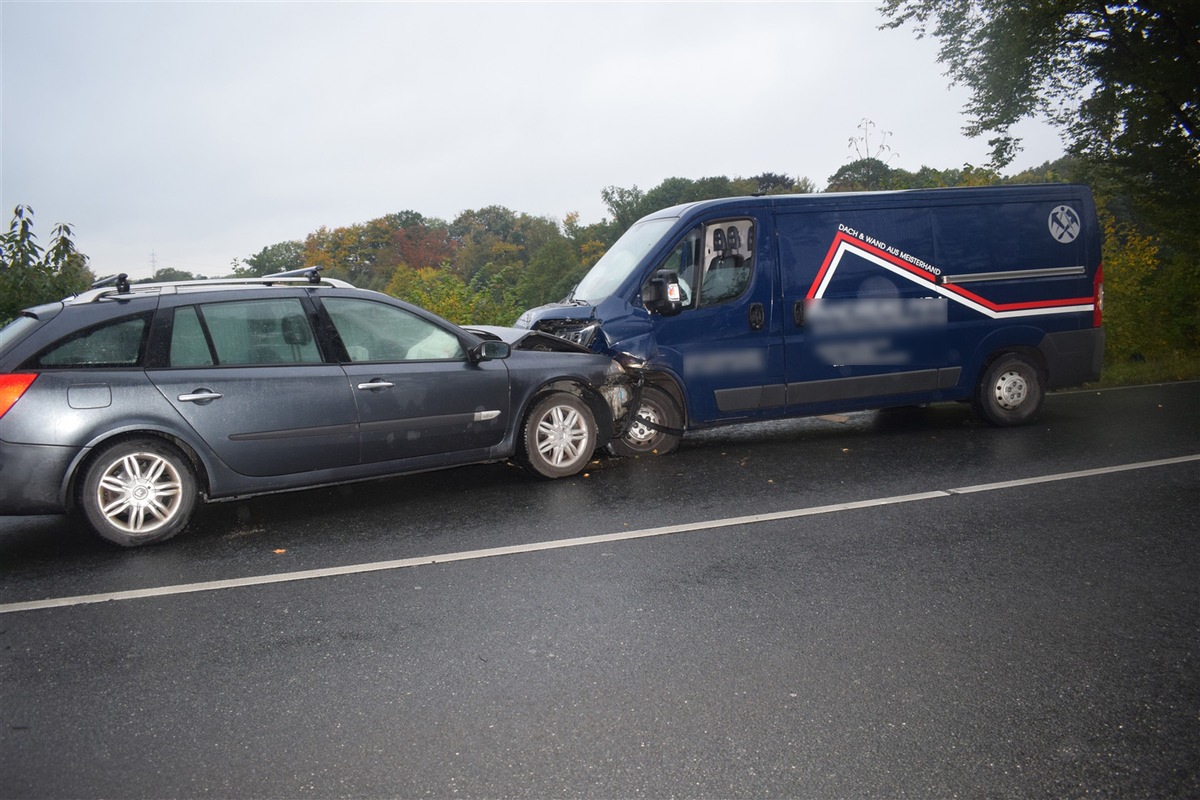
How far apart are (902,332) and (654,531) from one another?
4.40 m

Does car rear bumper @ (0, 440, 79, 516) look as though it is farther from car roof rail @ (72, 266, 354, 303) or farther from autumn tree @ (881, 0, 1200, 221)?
autumn tree @ (881, 0, 1200, 221)

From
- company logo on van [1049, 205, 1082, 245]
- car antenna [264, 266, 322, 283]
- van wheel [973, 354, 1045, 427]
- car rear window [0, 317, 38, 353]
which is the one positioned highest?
company logo on van [1049, 205, 1082, 245]

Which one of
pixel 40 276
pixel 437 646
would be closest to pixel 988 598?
pixel 437 646

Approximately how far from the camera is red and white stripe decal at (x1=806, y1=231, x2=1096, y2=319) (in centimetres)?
897

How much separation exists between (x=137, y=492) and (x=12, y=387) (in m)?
0.94

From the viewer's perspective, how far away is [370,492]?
7504 mm

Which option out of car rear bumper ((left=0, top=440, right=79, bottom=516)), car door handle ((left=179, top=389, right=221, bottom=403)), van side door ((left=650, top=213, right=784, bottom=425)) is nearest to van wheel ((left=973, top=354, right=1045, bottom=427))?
van side door ((left=650, top=213, right=784, bottom=425))

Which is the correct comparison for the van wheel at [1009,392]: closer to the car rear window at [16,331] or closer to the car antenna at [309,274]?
the car antenna at [309,274]

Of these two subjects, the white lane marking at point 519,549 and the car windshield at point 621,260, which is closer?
the white lane marking at point 519,549

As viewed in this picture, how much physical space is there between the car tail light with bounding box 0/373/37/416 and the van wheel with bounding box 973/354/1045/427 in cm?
835

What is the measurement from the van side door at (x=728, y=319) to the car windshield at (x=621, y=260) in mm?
273

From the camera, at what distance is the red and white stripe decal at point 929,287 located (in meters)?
8.97

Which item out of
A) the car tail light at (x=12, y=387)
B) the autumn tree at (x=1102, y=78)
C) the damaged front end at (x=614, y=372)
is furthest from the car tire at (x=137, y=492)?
the autumn tree at (x=1102, y=78)

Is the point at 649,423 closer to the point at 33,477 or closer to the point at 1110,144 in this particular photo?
the point at 33,477
